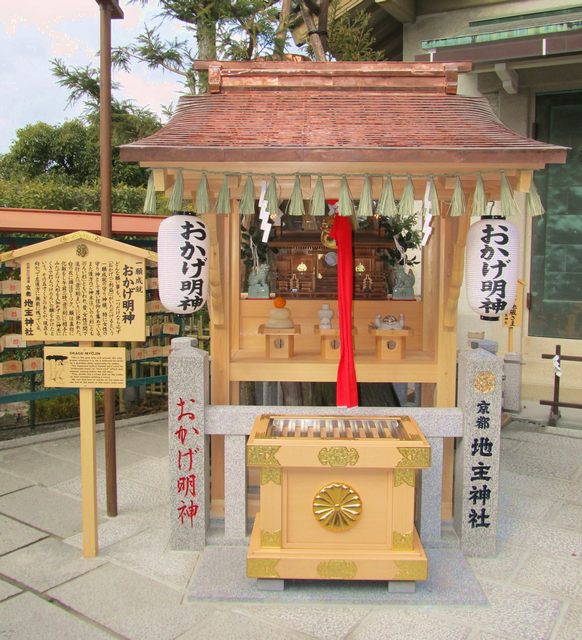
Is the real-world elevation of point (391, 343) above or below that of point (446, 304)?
below

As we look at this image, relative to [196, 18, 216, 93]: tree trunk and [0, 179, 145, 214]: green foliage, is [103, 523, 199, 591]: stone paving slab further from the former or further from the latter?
[196, 18, 216, 93]: tree trunk

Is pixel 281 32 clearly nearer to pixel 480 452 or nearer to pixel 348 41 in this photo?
pixel 348 41

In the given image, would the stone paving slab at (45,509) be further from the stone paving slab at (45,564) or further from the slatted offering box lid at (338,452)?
the slatted offering box lid at (338,452)

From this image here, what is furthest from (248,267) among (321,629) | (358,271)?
(321,629)

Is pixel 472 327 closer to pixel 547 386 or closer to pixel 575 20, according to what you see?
pixel 547 386

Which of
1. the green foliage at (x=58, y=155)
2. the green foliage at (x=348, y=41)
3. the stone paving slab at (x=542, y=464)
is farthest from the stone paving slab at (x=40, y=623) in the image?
the green foliage at (x=58, y=155)

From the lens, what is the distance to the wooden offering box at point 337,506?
4.27 m

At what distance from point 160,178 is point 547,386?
8.42 meters

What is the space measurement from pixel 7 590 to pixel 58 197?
8833 mm

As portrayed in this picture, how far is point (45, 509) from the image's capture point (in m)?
5.85

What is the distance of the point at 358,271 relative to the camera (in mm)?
6137

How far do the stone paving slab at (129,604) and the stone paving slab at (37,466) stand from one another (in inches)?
90.1

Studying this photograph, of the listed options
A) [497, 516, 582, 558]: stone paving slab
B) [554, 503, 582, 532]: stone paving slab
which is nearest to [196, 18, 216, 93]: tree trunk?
[497, 516, 582, 558]: stone paving slab

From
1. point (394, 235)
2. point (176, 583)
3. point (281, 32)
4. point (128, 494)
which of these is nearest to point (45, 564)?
point (176, 583)
